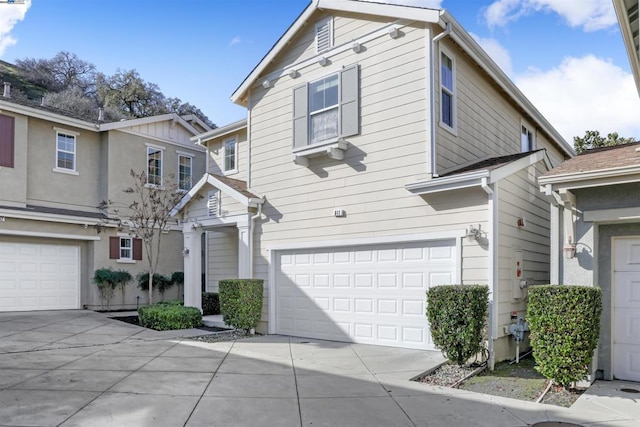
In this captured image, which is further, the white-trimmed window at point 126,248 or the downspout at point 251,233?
the white-trimmed window at point 126,248

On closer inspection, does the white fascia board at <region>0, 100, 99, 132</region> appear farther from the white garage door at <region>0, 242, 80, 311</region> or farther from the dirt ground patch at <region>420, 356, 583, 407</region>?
the dirt ground patch at <region>420, 356, 583, 407</region>

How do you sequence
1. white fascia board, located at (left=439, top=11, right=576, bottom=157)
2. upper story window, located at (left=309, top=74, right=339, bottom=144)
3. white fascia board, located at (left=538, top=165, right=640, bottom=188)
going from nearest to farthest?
white fascia board, located at (left=538, top=165, right=640, bottom=188), white fascia board, located at (left=439, top=11, right=576, bottom=157), upper story window, located at (left=309, top=74, right=339, bottom=144)

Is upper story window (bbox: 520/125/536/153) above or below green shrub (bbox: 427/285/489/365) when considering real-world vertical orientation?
above

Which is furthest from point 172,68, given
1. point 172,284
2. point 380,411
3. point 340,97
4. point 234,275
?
point 380,411

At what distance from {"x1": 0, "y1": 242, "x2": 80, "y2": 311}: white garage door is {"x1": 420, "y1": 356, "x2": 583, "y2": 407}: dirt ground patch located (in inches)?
490

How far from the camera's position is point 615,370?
267 inches

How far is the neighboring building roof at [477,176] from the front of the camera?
25.2 ft

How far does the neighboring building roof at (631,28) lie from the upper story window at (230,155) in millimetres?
11010

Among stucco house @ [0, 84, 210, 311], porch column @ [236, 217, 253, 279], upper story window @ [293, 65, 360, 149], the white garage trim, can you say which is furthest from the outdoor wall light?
stucco house @ [0, 84, 210, 311]

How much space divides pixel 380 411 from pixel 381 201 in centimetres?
468

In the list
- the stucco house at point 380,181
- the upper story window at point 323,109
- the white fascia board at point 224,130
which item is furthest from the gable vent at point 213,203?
the upper story window at point 323,109

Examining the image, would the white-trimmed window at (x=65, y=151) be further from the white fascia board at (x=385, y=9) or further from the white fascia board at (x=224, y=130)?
the white fascia board at (x=385, y=9)

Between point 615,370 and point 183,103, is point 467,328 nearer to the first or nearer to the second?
point 615,370

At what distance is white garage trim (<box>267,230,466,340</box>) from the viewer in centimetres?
812
